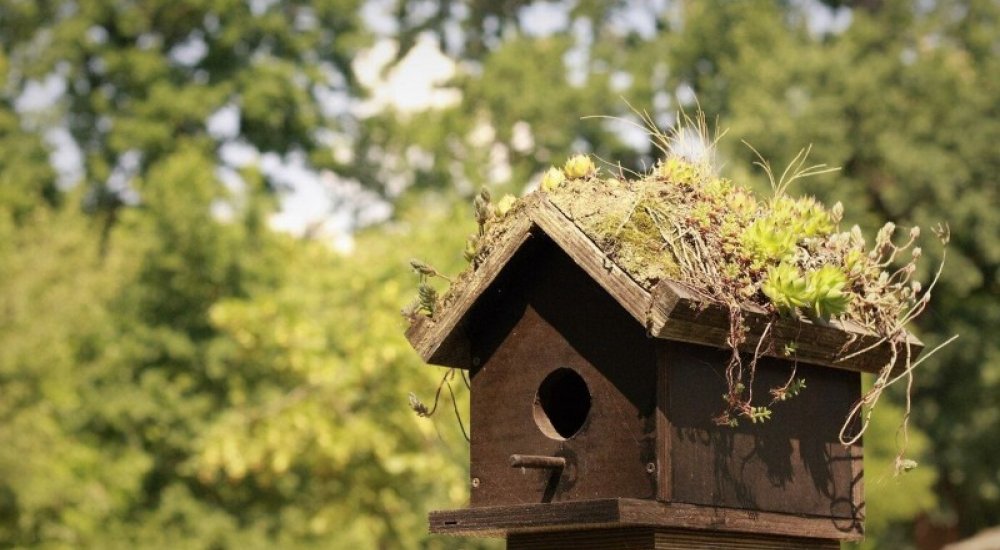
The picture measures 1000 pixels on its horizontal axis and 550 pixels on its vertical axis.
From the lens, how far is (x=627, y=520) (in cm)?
417

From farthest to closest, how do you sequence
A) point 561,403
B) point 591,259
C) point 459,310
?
point 561,403
point 459,310
point 591,259

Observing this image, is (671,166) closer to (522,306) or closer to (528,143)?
(522,306)

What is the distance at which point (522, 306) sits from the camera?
193 inches

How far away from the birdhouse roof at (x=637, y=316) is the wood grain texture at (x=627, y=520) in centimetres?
50

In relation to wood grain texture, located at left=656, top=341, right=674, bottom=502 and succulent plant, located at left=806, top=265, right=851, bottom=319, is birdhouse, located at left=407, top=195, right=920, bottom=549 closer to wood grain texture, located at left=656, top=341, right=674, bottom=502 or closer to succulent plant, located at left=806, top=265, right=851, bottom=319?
wood grain texture, located at left=656, top=341, right=674, bottom=502

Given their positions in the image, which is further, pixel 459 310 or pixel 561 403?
pixel 561 403

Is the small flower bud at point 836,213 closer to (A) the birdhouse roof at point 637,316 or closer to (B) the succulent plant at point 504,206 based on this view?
(A) the birdhouse roof at point 637,316

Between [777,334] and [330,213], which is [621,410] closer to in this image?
[777,334]

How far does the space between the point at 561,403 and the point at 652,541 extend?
2.72 ft

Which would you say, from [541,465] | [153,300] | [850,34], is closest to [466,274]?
[541,465]

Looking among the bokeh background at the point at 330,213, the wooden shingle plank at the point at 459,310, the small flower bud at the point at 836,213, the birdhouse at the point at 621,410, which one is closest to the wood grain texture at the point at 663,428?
the birdhouse at the point at 621,410

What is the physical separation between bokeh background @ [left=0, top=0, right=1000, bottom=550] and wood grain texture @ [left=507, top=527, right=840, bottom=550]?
267 inches

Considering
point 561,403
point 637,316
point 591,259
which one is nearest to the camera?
point 637,316

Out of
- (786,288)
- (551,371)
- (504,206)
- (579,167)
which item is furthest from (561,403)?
(786,288)
